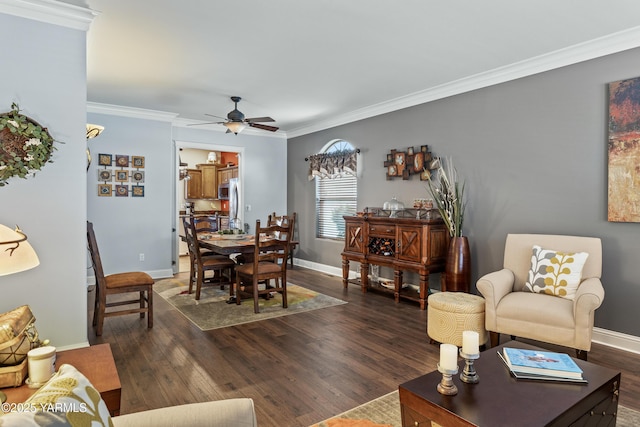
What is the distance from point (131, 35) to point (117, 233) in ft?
11.3

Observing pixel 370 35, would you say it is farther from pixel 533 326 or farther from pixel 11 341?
pixel 11 341

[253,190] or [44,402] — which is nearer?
[44,402]

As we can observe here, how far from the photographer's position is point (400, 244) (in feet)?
15.5

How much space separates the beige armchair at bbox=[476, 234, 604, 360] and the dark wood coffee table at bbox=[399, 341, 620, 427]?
847mm

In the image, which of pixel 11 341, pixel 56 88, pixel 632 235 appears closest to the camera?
pixel 11 341

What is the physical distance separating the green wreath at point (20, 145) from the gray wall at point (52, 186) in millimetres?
65

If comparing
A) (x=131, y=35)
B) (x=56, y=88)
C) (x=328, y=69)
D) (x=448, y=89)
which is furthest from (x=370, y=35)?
(x=56, y=88)

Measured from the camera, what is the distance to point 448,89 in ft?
15.4

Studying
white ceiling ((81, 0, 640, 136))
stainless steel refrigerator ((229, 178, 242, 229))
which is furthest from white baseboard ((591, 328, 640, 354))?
stainless steel refrigerator ((229, 178, 242, 229))

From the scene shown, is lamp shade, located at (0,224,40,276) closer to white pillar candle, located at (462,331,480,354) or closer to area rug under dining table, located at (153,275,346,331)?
white pillar candle, located at (462,331,480,354)

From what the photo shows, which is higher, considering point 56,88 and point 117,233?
point 56,88

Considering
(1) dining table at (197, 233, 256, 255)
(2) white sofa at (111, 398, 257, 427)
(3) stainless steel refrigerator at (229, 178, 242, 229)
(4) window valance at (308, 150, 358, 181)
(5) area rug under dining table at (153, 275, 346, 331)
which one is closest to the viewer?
(2) white sofa at (111, 398, 257, 427)

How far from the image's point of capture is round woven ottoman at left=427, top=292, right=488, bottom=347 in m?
3.09

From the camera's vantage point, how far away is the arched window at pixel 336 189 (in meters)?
6.32
